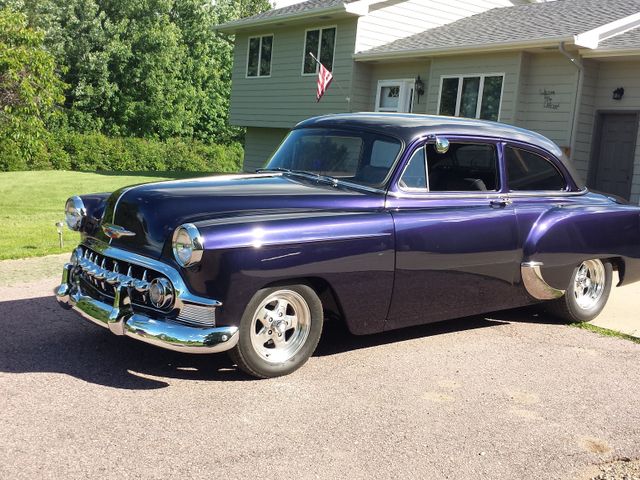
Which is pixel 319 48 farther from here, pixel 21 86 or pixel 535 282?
pixel 535 282

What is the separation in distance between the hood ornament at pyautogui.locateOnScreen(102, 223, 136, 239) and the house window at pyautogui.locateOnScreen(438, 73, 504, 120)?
11.9 m

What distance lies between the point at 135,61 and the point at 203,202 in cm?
3379

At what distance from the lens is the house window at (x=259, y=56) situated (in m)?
21.7

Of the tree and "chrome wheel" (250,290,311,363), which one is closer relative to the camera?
"chrome wheel" (250,290,311,363)

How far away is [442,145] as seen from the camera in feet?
17.2

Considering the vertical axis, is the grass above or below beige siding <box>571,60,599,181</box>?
below

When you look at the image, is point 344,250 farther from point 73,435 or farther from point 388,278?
point 73,435

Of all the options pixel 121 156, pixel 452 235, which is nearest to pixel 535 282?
pixel 452 235

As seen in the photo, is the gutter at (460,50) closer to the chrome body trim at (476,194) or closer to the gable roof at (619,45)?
the gable roof at (619,45)

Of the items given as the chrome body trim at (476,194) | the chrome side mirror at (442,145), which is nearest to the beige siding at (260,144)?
the chrome body trim at (476,194)

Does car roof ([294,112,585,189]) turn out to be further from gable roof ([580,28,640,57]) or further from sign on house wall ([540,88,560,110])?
sign on house wall ([540,88,560,110])

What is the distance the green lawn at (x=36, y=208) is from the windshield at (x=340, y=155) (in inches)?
171

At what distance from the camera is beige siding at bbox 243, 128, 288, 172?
2272cm

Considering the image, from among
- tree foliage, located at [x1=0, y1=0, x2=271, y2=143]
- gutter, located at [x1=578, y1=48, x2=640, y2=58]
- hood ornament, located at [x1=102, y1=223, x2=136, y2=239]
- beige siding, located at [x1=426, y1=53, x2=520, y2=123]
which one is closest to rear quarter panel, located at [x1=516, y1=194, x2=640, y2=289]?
hood ornament, located at [x1=102, y1=223, x2=136, y2=239]
